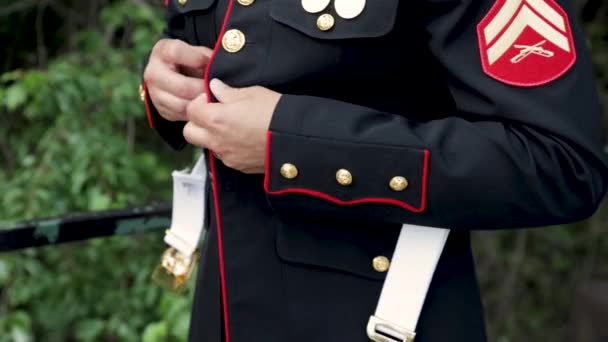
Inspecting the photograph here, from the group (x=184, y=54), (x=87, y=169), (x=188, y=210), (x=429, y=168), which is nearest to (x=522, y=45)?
(x=429, y=168)

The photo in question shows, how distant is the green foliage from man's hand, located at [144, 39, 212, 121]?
4.20 ft

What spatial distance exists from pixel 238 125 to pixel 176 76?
0.62 ft

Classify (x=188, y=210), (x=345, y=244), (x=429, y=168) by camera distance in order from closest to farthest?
(x=429, y=168) < (x=345, y=244) < (x=188, y=210)

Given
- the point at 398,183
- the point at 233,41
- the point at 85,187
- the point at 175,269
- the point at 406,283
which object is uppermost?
the point at 233,41

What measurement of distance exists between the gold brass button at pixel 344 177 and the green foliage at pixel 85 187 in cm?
154

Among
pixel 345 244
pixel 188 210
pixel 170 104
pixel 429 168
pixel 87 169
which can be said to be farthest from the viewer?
pixel 87 169

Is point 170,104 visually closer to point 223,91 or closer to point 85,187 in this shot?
point 223,91

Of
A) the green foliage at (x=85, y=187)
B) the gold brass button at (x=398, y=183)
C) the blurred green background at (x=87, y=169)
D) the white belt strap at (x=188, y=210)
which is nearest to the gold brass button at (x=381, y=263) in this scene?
the gold brass button at (x=398, y=183)

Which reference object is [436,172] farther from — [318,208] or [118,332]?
[118,332]

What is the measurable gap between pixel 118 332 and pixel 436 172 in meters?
1.88

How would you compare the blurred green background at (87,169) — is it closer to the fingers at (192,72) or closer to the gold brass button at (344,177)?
the fingers at (192,72)

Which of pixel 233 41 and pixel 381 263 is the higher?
pixel 233 41

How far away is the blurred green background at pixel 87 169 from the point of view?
2475mm

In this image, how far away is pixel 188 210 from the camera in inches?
48.7
